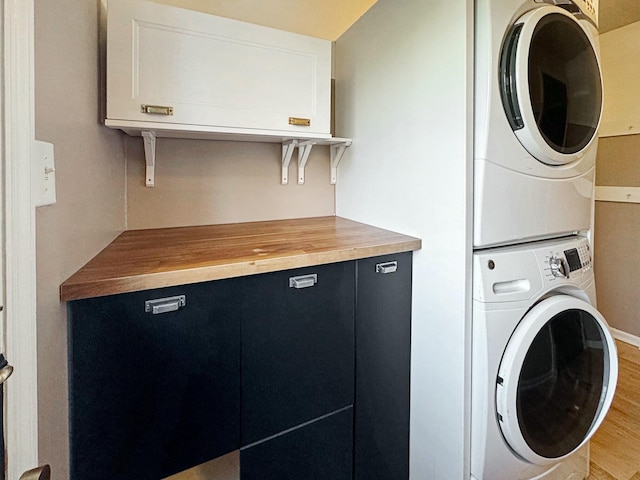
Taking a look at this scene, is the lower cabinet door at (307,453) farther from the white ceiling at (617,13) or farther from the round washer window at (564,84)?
the white ceiling at (617,13)

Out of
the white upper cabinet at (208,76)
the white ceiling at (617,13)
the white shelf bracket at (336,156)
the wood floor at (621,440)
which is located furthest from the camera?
the white ceiling at (617,13)

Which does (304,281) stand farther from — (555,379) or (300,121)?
(555,379)

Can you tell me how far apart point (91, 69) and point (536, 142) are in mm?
1398

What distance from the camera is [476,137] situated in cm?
105

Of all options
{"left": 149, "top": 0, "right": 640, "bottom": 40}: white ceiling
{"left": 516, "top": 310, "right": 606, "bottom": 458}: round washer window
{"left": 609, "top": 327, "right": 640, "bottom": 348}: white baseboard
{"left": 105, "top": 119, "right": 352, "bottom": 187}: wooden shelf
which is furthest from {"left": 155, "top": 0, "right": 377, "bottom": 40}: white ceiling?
{"left": 609, "top": 327, "right": 640, "bottom": 348}: white baseboard

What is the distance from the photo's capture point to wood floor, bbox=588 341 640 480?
1454 mm

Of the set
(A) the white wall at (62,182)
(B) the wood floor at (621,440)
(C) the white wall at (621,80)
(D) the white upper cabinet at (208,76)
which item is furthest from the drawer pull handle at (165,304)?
(C) the white wall at (621,80)

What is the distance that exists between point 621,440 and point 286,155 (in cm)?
214

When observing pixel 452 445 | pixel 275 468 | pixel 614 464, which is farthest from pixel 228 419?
pixel 614 464

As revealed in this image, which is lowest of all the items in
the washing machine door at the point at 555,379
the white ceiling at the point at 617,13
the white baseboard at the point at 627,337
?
the white baseboard at the point at 627,337

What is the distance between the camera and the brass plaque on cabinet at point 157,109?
1.15 meters

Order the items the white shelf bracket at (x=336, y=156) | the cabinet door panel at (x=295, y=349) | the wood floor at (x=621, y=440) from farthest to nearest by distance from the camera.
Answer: the white shelf bracket at (x=336, y=156)
the wood floor at (x=621, y=440)
the cabinet door panel at (x=295, y=349)

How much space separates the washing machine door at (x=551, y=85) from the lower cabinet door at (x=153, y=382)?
1.02m

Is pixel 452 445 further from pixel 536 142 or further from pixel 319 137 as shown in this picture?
pixel 319 137
